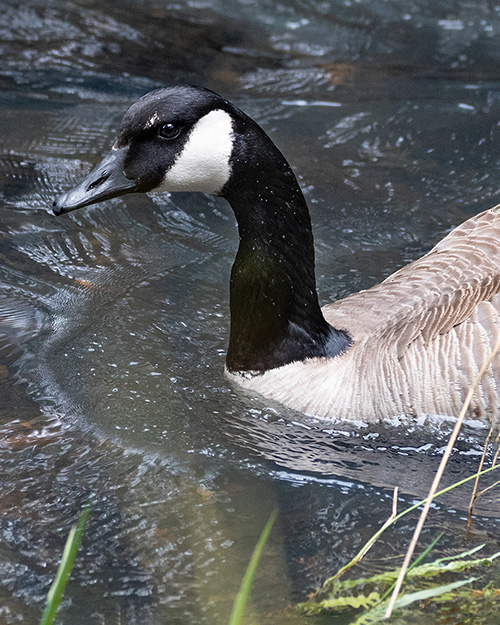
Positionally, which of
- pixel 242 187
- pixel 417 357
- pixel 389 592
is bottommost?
pixel 389 592

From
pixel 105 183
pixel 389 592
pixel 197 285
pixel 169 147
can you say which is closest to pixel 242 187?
pixel 169 147

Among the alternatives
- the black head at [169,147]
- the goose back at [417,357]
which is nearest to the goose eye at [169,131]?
the black head at [169,147]

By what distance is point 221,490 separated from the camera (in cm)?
435

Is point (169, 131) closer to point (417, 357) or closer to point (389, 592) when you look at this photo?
point (417, 357)

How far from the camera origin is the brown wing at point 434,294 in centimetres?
466

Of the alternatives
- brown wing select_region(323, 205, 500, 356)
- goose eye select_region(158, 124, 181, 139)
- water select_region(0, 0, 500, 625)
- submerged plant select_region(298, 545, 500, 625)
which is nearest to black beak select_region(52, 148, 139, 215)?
goose eye select_region(158, 124, 181, 139)

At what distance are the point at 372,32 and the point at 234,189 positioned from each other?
22.2ft

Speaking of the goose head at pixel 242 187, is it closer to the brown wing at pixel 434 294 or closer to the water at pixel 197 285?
the brown wing at pixel 434 294

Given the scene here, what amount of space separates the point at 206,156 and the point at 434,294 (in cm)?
153

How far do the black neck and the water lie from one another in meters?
0.35

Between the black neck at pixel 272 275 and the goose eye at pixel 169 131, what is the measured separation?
0.32m

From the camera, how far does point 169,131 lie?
4211 millimetres

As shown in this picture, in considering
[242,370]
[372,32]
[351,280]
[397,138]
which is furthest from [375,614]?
[372,32]

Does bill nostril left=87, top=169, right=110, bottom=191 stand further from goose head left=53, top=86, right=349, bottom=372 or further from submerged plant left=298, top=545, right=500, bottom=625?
submerged plant left=298, top=545, right=500, bottom=625
